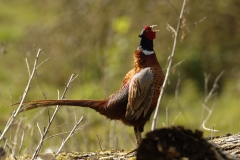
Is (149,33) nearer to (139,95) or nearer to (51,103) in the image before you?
(139,95)

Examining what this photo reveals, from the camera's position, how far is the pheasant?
4578 millimetres

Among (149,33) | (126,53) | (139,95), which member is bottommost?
(139,95)

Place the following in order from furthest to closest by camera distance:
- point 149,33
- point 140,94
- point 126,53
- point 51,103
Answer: point 126,53 → point 149,33 → point 140,94 → point 51,103

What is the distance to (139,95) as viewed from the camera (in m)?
4.60

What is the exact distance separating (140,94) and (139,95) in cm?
1

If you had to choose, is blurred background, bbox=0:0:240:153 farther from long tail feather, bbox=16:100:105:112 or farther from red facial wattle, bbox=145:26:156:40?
long tail feather, bbox=16:100:105:112

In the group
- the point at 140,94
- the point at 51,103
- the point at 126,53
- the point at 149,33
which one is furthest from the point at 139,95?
the point at 126,53

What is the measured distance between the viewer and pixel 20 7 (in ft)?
59.7

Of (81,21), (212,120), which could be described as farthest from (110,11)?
(212,120)

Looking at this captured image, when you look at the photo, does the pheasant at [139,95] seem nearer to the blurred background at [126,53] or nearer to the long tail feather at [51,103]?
the long tail feather at [51,103]

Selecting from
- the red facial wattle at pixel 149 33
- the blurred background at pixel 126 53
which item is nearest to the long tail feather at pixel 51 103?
the red facial wattle at pixel 149 33

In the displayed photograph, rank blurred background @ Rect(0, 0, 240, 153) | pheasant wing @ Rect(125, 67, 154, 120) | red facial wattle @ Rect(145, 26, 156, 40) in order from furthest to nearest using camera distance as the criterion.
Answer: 1. blurred background @ Rect(0, 0, 240, 153)
2. red facial wattle @ Rect(145, 26, 156, 40)
3. pheasant wing @ Rect(125, 67, 154, 120)

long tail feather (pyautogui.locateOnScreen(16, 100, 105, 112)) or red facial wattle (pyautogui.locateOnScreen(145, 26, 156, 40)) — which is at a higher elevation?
red facial wattle (pyautogui.locateOnScreen(145, 26, 156, 40))

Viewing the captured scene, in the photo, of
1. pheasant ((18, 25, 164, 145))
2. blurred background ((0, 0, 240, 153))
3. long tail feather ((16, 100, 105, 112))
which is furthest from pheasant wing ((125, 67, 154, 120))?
blurred background ((0, 0, 240, 153))
